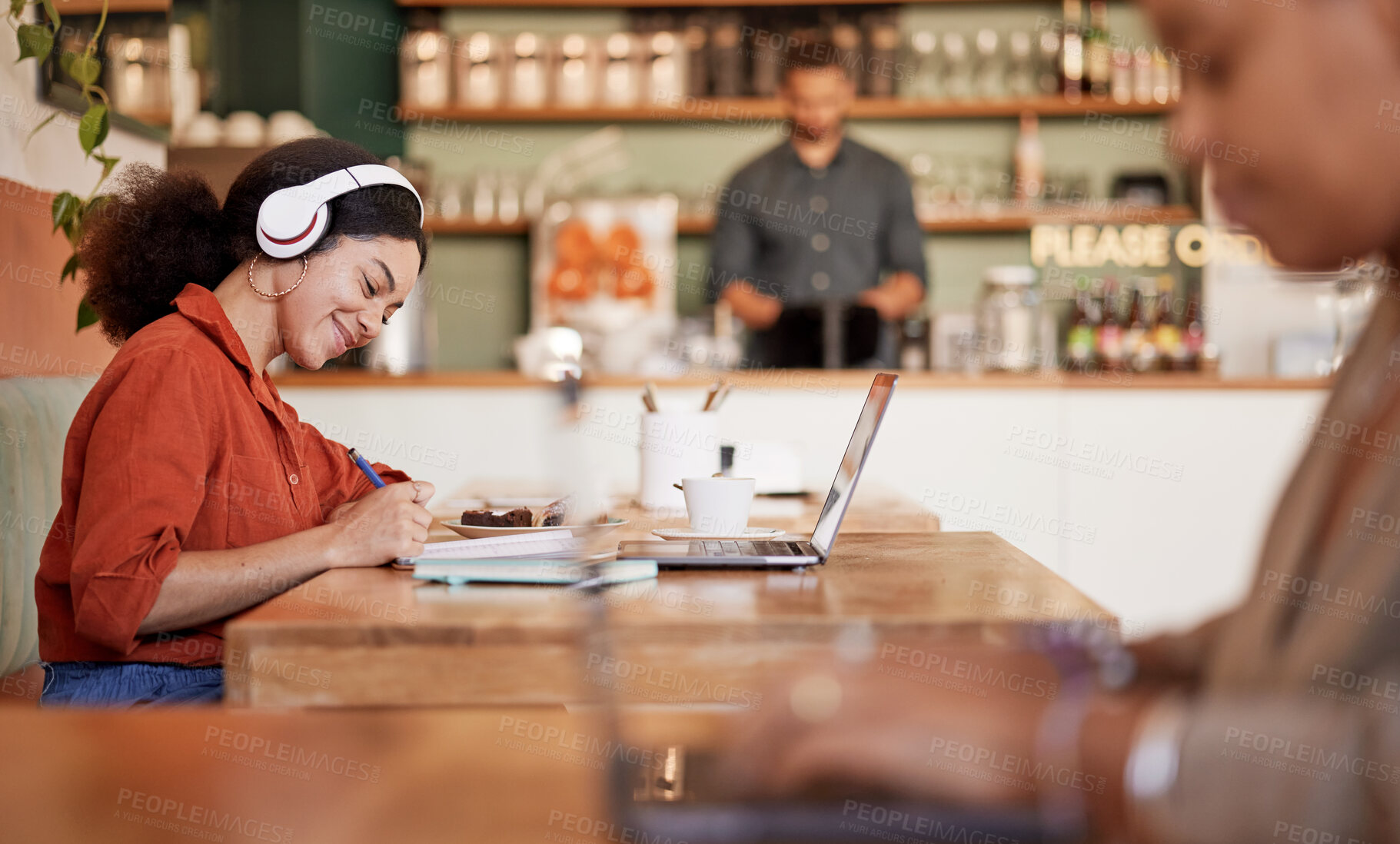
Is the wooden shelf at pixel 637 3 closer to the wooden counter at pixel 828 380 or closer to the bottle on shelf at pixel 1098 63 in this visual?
the bottle on shelf at pixel 1098 63

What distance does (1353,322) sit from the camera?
11.0 feet

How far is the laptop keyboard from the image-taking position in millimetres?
1273

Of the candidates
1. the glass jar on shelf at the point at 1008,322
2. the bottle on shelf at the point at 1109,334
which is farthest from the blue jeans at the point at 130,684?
the bottle on shelf at the point at 1109,334

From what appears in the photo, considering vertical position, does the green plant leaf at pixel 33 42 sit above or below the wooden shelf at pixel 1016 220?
below

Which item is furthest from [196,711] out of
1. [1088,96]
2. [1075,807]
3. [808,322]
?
[1088,96]

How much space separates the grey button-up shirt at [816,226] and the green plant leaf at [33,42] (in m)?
2.52

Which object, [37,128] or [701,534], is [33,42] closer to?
[37,128]

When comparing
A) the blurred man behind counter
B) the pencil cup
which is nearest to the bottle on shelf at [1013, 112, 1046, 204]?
the blurred man behind counter

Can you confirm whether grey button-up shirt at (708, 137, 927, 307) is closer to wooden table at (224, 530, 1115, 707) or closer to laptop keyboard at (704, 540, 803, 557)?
laptop keyboard at (704, 540, 803, 557)

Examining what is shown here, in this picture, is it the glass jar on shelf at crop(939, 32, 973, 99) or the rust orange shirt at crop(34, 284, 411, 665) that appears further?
the glass jar on shelf at crop(939, 32, 973, 99)

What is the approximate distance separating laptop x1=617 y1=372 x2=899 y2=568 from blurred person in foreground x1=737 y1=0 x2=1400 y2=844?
0.68 m

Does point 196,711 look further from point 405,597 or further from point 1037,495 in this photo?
point 1037,495

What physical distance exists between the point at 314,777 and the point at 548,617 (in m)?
0.40

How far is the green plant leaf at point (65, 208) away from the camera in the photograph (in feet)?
6.09
